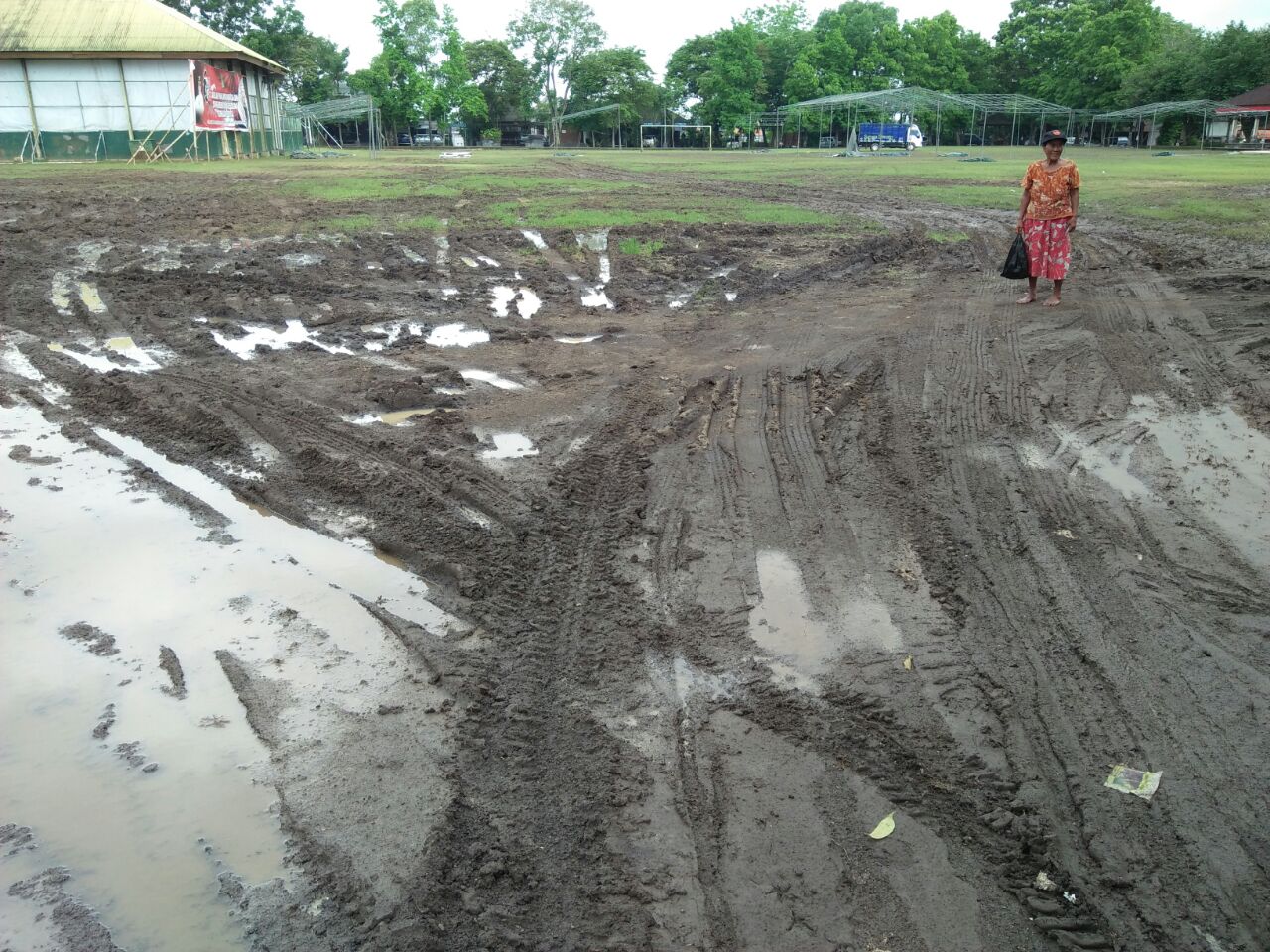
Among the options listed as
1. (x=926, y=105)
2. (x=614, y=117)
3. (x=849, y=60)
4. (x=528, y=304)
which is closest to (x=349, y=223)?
(x=528, y=304)

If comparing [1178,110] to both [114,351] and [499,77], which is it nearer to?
[499,77]

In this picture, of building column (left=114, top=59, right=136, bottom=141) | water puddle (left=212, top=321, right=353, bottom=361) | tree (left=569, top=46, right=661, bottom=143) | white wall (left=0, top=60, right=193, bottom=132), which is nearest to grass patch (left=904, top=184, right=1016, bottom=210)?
water puddle (left=212, top=321, right=353, bottom=361)

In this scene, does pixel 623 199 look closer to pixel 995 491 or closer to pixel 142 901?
pixel 995 491

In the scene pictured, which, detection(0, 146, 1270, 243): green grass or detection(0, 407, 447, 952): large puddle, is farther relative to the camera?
detection(0, 146, 1270, 243): green grass

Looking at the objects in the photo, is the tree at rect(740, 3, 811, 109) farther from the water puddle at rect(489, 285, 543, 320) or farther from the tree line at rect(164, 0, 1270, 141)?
the water puddle at rect(489, 285, 543, 320)

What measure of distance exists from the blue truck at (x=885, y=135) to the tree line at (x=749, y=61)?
8.48 m

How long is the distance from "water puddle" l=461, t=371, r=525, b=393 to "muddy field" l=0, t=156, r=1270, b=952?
10cm

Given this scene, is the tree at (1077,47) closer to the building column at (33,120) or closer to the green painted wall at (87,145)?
the green painted wall at (87,145)

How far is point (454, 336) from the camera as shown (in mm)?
9609

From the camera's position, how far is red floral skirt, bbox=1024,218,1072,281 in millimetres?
9711

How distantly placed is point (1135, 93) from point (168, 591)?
65.3 metres

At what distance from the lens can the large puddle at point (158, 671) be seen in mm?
3090

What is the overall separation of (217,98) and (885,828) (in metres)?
42.2

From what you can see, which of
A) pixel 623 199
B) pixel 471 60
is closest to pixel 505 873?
pixel 623 199
